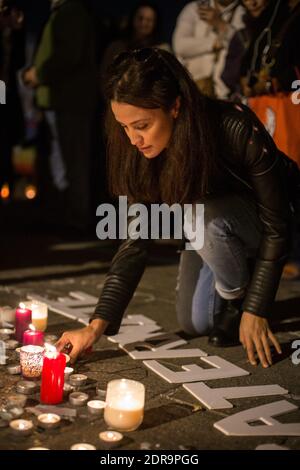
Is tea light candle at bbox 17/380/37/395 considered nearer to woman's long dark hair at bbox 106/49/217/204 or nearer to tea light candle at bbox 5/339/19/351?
tea light candle at bbox 5/339/19/351

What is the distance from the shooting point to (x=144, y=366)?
2.88 m

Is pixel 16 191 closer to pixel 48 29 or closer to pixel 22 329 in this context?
pixel 48 29

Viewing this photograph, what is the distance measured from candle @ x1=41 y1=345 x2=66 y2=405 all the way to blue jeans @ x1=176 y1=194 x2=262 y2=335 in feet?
3.25

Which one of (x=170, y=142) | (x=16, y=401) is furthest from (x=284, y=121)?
(x=16, y=401)

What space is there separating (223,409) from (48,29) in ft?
14.8

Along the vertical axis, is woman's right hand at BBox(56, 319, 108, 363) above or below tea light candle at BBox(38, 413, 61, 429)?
above

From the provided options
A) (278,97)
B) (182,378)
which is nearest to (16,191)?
(278,97)

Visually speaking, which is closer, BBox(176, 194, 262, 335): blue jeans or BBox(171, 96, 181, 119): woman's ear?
BBox(171, 96, 181, 119): woman's ear

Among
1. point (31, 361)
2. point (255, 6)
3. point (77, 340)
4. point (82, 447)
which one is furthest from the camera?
point (255, 6)

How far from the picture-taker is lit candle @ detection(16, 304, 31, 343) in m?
3.09

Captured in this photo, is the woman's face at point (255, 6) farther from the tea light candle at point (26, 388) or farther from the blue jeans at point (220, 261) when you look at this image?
the tea light candle at point (26, 388)

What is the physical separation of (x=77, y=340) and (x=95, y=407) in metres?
0.46

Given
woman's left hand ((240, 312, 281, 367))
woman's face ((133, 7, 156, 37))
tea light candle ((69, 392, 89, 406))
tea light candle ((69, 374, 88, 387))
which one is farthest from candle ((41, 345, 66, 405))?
woman's face ((133, 7, 156, 37))

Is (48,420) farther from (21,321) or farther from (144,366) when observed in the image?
(21,321)
